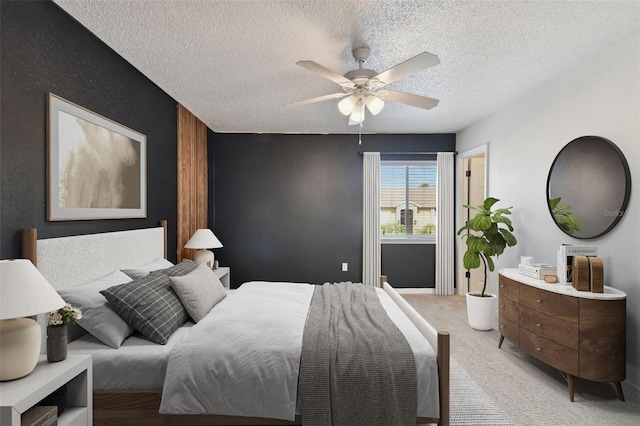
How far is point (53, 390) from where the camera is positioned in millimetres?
1401

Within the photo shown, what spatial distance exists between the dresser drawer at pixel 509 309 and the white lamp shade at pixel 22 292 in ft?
10.6

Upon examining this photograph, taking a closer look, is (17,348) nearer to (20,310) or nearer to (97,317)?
(20,310)

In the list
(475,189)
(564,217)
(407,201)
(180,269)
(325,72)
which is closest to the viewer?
(325,72)

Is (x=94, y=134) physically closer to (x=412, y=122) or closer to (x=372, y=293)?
(x=372, y=293)

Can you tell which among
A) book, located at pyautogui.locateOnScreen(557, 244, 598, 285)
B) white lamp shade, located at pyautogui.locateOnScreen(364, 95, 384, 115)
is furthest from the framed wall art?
book, located at pyautogui.locateOnScreen(557, 244, 598, 285)

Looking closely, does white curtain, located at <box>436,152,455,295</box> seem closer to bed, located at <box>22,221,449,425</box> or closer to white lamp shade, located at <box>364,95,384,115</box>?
white lamp shade, located at <box>364,95,384,115</box>

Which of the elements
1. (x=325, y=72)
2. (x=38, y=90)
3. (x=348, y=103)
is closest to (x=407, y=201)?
(x=348, y=103)

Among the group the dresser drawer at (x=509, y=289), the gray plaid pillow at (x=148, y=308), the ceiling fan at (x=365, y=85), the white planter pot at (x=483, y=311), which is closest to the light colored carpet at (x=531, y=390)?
the white planter pot at (x=483, y=311)

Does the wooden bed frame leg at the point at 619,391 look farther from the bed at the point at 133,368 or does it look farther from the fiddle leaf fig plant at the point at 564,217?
the bed at the point at 133,368

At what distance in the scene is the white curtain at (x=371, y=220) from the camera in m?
5.20

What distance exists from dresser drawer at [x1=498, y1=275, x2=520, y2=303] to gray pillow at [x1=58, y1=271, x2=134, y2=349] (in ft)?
9.90

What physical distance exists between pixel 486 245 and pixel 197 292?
9.82 feet

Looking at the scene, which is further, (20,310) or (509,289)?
Answer: (509,289)

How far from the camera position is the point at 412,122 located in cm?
461
